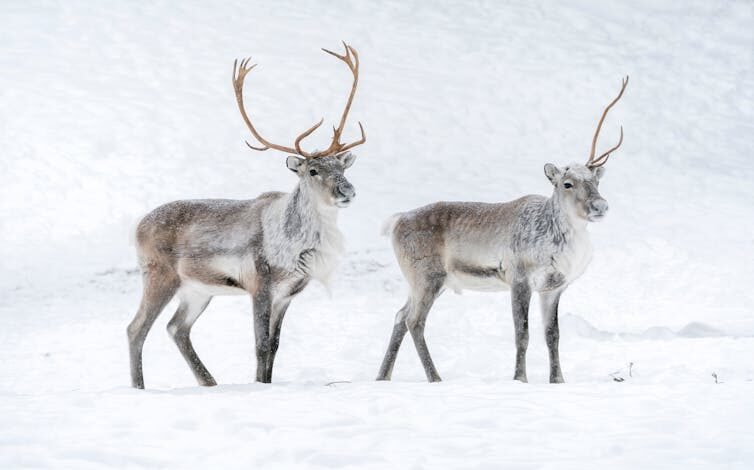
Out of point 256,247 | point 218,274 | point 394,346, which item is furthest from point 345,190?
point 394,346

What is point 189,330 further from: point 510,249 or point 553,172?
point 553,172

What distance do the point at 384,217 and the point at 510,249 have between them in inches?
225

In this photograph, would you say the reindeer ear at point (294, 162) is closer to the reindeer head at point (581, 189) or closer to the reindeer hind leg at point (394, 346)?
the reindeer hind leg at point (394, 346)

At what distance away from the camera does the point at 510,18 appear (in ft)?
68.4

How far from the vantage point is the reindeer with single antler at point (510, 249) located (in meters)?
7.39

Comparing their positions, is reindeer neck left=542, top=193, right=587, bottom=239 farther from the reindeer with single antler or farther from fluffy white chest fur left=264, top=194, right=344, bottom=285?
fluffy white chest fur left=264, top=194, right=344, bottom=285

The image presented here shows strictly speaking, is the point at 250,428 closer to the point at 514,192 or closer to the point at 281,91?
the point at 514,192

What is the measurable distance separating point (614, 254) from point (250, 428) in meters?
7.90

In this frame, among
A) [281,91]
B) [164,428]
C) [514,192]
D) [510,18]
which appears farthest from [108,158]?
[164,428]

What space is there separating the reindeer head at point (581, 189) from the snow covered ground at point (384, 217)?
1.21 m

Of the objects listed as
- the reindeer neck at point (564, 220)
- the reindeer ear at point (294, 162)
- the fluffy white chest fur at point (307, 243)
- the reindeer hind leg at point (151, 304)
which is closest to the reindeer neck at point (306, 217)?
the fluffy white chest fur at point (307, 243)

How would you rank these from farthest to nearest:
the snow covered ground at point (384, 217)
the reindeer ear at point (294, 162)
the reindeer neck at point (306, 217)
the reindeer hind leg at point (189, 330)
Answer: the reindeer hind leg at point (189, 330) → the reindeer ear at point (294, 162) → the reindeer neck at point (306, 217) → the snow covered ground at point (384, 217)

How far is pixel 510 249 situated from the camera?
756cm

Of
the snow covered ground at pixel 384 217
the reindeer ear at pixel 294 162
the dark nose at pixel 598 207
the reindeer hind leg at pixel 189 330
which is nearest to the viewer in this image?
the snow covered ground at pixel 384 217
